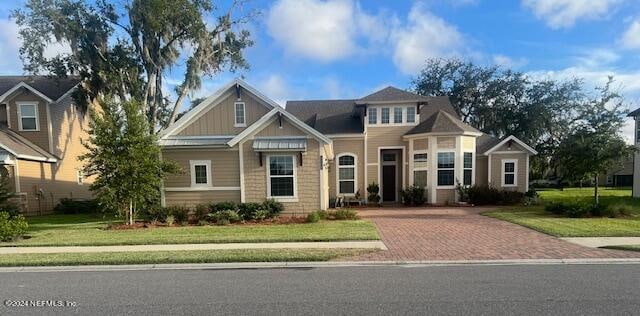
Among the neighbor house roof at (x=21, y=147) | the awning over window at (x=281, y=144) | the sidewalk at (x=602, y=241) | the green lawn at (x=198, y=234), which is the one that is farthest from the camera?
the neighbor house roof at (x=21, y=147)

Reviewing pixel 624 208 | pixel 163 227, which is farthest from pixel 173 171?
pixel 624 208

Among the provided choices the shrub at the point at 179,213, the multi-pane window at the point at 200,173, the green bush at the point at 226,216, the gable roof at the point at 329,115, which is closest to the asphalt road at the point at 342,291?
the green bush at the point at 226,216

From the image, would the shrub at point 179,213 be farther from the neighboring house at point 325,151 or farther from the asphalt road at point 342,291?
the asphalt road at point 342,291

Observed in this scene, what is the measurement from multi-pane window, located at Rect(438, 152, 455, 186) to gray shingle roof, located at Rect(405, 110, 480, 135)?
138cm

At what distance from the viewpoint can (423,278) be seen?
6.35 meters

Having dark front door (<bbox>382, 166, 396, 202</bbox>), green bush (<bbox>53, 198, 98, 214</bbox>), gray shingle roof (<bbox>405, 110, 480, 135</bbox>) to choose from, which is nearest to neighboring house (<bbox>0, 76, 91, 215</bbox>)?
green bush (<bbox>53, 198, 98, 214</bbox>)

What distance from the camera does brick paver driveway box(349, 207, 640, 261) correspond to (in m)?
8.00

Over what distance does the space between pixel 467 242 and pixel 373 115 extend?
12.8 meters

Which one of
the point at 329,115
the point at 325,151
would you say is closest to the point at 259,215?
the point at 325,151

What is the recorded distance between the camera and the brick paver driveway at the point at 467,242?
26.2 feet

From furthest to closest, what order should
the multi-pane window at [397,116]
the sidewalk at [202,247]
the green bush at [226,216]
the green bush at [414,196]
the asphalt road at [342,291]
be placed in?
the multi-pane window at [397,116]
the green bush at [414,196]
the green bush at [226,216]
the sidewalk at [202,247]
the asphalt road at [342,291]

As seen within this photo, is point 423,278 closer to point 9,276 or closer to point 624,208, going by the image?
point 9,276

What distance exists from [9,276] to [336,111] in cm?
1908

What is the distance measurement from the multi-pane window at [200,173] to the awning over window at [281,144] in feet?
8.11
